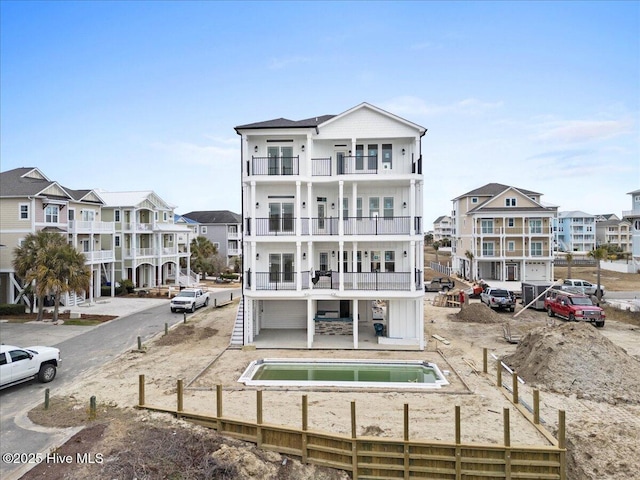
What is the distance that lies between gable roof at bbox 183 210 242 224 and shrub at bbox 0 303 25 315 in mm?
Answer: 36015

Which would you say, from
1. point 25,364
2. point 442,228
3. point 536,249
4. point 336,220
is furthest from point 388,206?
point 442,228

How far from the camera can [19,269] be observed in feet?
89.5

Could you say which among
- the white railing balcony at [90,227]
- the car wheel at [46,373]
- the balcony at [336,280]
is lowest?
the car wheel at [46,373]

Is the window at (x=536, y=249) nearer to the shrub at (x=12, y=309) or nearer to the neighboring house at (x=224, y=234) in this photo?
the neighboring house at (x=224, y=234)

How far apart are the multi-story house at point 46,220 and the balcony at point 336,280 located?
1838cm

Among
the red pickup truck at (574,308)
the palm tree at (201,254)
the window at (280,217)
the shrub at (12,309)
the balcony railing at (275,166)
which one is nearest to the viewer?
the balcony railing at (275,166)

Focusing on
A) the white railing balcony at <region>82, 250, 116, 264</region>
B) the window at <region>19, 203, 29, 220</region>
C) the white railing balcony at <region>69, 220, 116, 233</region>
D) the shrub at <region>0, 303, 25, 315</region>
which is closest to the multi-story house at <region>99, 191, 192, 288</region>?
the white railing balcony at <region>69, 220, 116, 233</region>

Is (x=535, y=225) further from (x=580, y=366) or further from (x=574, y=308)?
(x=580, y=366)

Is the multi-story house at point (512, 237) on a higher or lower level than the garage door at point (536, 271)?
higher

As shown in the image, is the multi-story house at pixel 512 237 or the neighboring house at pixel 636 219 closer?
the neighboring house at pixel 636 219

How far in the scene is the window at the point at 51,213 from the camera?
33062 millimetres

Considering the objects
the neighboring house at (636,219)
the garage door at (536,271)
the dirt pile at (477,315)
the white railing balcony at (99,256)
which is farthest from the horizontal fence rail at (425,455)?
the neighboring house at (636,219)

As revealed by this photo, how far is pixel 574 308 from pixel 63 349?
30068mm

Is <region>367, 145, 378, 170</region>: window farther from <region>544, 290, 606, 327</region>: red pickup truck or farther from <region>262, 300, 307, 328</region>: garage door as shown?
<region>544, 290, 606, 327</region>: red pickup truck
